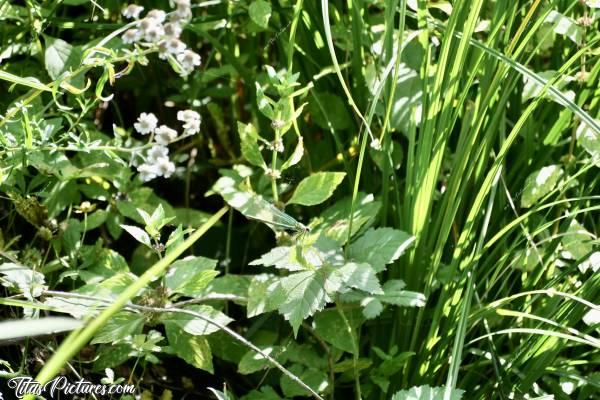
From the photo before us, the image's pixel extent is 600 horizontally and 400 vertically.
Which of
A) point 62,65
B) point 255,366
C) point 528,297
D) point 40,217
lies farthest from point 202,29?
point 528,297

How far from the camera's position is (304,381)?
3.93 feet

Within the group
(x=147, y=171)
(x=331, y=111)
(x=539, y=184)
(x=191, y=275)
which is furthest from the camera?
(x=331, y=111)

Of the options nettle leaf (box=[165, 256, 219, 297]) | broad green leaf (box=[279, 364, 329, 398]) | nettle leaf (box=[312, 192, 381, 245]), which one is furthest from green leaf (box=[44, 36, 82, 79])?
broad green leaf (box=[279, 364, 329, 398])

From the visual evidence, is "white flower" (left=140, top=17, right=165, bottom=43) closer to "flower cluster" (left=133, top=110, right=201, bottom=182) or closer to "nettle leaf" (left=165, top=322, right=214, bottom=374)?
"flower cluster" (left=133, top=110, right=201, bottom=182)

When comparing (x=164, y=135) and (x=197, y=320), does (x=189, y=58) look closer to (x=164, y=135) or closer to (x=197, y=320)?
(x=164, y=135)

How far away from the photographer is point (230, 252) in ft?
5.03

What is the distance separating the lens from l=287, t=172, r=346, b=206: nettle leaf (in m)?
1.19

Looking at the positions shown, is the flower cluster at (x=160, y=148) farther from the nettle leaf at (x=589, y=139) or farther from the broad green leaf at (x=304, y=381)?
the nettle leaf at (x=589, y=139)

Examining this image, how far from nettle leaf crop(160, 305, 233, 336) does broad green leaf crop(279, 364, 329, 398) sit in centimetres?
14

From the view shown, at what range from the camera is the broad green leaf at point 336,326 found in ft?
3.87

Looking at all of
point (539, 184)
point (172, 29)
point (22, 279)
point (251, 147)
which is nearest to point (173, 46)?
point (172, 29)

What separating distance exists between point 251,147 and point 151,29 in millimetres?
295

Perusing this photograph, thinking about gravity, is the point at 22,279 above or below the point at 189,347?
above

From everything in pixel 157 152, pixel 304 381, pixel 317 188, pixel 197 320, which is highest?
pixel 157 152
